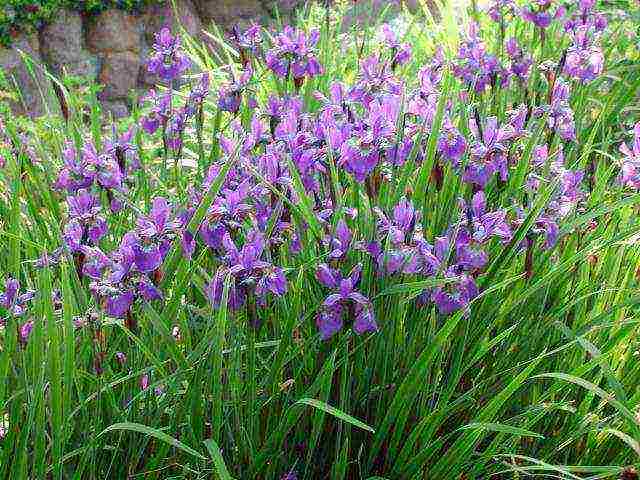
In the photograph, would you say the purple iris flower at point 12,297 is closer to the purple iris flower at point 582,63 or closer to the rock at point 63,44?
the purple iris flower at point 582,63

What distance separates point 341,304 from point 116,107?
22.3 feet

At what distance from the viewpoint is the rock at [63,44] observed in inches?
300

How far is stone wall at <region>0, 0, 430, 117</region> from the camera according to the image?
746 cm

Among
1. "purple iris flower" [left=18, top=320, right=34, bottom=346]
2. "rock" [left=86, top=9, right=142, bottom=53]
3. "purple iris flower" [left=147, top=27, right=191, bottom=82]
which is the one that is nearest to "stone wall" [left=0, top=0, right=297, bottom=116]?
"rock" [left=86, top=9, right=142, bottom=53]

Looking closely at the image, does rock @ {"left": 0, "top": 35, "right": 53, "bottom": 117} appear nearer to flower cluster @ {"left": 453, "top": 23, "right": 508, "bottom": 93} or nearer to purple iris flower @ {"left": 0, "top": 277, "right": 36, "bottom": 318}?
flower cluster @ {"left": 453, "top": 23, "right": 508, "bottom": 93}

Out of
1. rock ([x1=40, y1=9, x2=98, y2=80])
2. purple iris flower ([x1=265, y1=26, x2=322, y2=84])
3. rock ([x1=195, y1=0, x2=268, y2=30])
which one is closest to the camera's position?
purple iris flower ([x1=265, y1=26, x2=322, y2=84])

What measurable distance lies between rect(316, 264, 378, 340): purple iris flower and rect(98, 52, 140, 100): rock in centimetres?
672

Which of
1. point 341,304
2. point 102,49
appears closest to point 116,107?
point 102,49

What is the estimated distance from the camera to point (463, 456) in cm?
170

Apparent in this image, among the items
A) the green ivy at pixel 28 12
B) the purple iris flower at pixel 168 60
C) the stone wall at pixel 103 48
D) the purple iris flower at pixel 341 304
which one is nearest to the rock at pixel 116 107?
the stone wall at pixel 103 48

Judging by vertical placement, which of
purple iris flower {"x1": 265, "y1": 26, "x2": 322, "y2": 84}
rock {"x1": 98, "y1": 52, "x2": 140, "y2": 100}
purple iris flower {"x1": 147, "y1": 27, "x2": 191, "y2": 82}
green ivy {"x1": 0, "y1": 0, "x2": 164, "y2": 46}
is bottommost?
→ rock {"x1": 98, "y1": 52, "x2": 140, "y2": 100}

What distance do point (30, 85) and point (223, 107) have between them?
5.66 meters

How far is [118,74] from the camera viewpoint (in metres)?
7.98

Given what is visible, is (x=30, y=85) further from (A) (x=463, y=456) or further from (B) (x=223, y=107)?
(A) (x=463, y=456)
